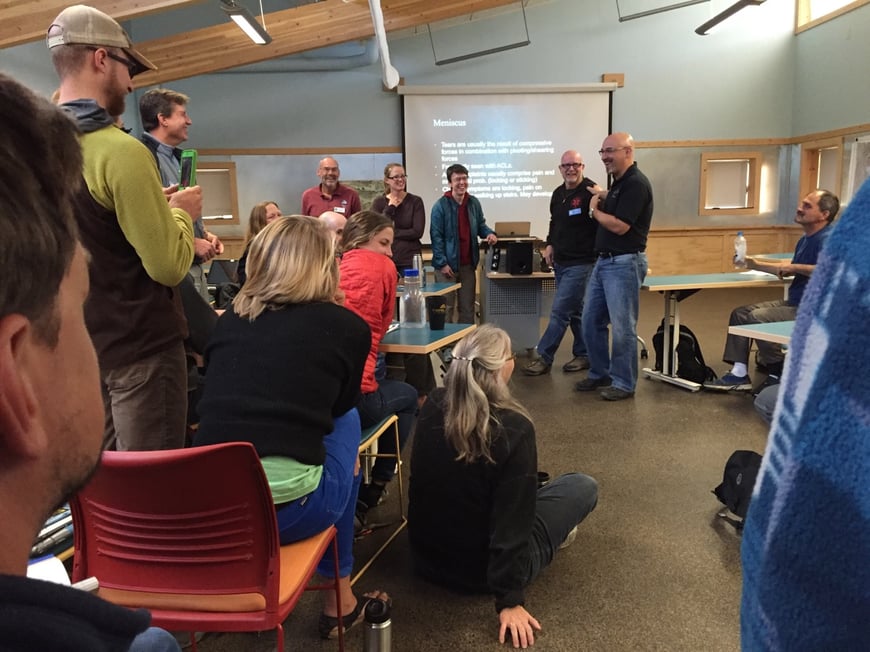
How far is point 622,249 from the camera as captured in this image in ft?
12.8

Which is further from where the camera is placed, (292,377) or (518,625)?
(518,625)

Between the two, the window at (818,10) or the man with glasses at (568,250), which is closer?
the man with glasses at (568,250)

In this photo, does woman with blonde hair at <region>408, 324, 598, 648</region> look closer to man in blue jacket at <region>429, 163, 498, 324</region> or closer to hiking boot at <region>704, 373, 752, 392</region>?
hiking boot at <region>704, 373, 752, 392</region>

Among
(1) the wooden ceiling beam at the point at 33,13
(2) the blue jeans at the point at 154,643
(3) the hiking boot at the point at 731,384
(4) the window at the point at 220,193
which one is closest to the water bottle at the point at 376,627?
(2) the blue jeans at the point at 154,643

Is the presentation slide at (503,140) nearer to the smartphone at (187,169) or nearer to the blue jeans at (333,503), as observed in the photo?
the smartphone at (187,169)

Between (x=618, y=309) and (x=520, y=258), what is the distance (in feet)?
4.36

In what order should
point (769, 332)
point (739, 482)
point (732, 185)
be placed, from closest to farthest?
point (739, 482) < point (769, 332) < point (732, 185)

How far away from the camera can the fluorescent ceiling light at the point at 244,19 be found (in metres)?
5.08

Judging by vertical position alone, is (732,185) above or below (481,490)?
above

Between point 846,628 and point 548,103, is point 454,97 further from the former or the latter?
point 846,628

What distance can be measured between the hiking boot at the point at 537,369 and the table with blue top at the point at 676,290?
2.43 ft

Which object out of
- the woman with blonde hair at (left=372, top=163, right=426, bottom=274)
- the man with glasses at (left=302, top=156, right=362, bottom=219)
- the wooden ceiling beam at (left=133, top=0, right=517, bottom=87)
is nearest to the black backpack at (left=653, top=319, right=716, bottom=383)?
the woman with blonde hair at (left=372, top=163, right=426, bottom=274)

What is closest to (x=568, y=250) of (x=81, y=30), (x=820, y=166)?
(x=81, y=30)

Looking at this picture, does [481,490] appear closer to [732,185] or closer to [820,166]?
[732,185]
